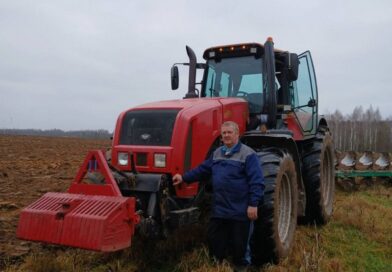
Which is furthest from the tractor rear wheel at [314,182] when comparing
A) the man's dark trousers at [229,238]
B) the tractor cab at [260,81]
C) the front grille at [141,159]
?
the front grille at [141,159]

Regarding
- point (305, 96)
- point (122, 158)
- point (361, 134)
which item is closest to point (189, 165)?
point (122, 158)

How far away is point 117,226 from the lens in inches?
148

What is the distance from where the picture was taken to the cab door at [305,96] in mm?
6855

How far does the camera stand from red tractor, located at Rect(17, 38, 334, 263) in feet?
12.8

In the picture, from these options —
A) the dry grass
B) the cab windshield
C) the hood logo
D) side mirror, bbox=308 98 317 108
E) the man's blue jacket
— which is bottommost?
the dry grass

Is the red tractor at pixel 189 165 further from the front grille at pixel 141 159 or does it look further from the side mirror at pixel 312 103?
the side mirror at pixel 312 103

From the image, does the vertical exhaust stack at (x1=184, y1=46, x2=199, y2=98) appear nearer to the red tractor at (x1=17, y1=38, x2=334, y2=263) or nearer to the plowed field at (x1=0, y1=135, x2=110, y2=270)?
the red tractor at (x1=17, y1=38, x2=334, y2=263)

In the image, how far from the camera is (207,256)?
454cm

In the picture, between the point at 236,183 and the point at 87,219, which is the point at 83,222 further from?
the point at 236,183

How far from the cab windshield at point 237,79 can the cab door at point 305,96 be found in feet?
3.02

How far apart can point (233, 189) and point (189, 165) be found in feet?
2.06

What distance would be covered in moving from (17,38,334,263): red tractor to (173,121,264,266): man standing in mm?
281

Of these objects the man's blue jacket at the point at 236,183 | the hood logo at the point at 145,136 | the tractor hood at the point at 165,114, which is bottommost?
the man's blue jacket at the point at 236,183

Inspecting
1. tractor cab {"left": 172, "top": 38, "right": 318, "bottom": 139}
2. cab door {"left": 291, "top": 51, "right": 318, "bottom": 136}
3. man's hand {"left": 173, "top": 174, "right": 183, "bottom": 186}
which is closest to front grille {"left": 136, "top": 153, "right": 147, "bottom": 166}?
man's hand {"left": 173, "top": 174, "right": 183, "bottom": 186}
